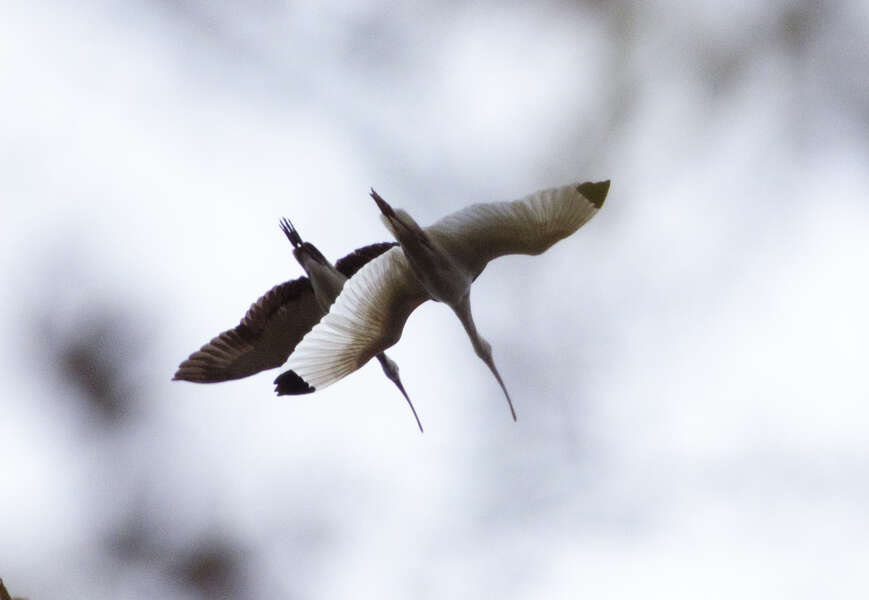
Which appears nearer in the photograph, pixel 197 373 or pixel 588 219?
pixel 588 219

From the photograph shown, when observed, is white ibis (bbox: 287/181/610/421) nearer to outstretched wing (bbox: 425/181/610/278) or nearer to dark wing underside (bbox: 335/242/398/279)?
outstretched wing (bbox: 425/181/610/278)

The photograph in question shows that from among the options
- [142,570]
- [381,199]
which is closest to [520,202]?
[381,199]

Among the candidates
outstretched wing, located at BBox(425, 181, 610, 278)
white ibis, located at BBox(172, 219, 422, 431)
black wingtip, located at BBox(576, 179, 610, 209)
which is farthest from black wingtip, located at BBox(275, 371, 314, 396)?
black wingtip, located at BBox(576, 179, 610, 209)

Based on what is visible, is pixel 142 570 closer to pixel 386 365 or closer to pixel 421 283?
pixel 386 365

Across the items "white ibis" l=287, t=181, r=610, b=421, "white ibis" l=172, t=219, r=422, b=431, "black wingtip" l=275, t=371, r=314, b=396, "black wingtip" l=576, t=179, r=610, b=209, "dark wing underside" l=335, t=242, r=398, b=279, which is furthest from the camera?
"dark wing underside" l=335, t=242, r=398, b=279

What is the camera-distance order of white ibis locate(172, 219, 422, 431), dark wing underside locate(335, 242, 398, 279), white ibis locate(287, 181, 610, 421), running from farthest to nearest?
1. dark wing underside locate(335, 242, 398, 279)
2. white ibis locate(172, 219, 422, 431)
3. white ibis locate(287, 181, 610, 421)

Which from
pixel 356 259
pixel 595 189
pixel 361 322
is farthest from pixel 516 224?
pixel 356 259

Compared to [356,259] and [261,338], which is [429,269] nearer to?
[356,259]
